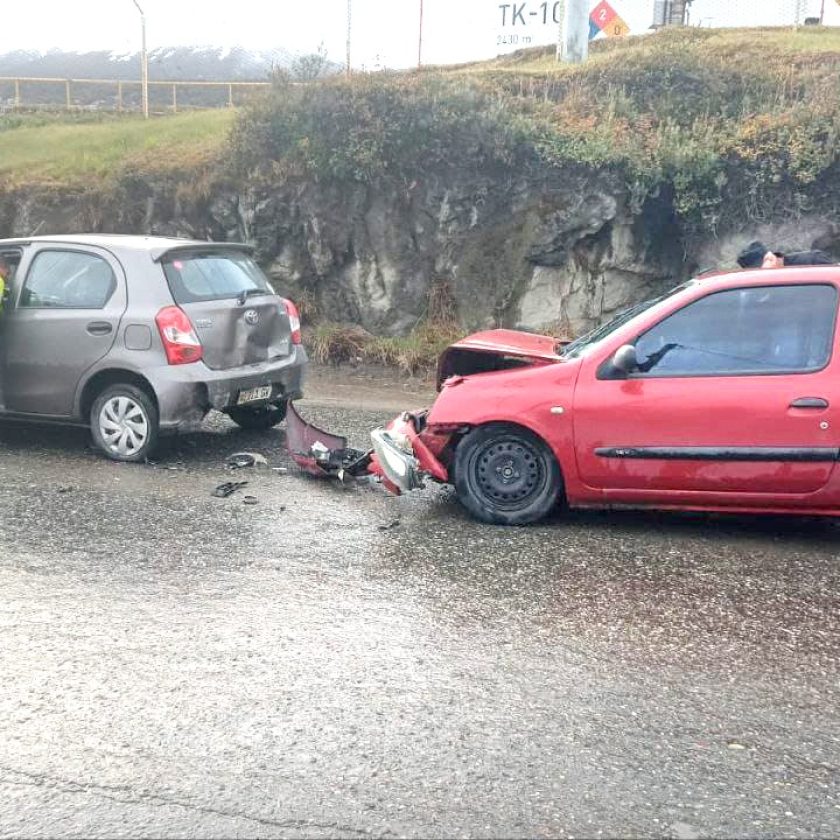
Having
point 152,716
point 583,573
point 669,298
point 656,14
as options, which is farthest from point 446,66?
point 152,716

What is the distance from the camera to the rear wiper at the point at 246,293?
8.11m

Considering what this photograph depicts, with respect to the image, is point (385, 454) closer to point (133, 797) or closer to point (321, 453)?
point (321, 453)

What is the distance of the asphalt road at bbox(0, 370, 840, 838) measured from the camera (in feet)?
10.9

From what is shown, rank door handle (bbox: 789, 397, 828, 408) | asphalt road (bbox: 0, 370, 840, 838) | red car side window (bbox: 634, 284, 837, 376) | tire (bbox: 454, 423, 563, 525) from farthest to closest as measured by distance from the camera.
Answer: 1. tire (bbox: 454, 423, 563, 525)
2. red car side window (bbox: 634, 284, 837, 376)
3. door handle (bbox: 789, 397, 828, 408)
4. asphalt road (bbox: 0, 370, 840, 838)

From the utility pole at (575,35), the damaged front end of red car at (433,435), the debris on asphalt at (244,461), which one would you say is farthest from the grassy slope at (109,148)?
the damaged front end of red car at (433,435)

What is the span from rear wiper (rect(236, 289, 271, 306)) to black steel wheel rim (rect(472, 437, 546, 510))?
2651 mm

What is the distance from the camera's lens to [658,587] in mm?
5312

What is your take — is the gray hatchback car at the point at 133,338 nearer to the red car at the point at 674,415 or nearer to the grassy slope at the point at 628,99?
the red car at the point at 674,415

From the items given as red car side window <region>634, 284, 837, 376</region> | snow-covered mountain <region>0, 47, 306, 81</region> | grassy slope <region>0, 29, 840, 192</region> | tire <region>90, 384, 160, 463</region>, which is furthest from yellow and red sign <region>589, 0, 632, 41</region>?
red car side window <region>634, 284, 837, 376</region>

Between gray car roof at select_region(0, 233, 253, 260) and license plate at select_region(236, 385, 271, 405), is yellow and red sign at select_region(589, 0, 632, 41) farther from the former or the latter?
license plate at select_region(236, 385, 271, 405)

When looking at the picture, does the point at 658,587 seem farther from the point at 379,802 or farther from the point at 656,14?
the point at 656,14

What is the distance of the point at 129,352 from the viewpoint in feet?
25.3

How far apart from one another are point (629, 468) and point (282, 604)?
2224 millimetres

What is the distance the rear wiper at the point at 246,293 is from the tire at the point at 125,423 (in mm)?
1008
